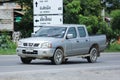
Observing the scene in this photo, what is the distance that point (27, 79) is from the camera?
13617 mm

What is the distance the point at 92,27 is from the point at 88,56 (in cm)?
1981

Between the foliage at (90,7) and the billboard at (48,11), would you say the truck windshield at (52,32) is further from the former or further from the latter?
the foliage at (90,7)

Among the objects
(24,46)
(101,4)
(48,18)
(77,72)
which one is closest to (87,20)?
(101,4)

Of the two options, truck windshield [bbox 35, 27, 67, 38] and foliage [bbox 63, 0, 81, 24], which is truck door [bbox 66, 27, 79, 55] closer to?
truck windshield [bbox 35, 27, 67, 38]

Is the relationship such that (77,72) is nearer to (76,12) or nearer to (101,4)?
(76,12)

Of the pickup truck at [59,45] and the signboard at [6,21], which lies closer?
the pickup truck at [59,45]

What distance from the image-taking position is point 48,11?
32875 millimetres

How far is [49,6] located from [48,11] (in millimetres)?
341

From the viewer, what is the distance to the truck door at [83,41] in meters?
23.3

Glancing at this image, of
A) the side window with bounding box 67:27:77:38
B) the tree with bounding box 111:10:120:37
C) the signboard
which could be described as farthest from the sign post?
the tree with bounding box 111:10:120:37

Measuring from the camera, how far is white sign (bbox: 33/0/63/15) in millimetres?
32688

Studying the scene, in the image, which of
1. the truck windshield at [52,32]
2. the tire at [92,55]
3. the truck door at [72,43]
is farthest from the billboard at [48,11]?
the truck windshield at [52,32]

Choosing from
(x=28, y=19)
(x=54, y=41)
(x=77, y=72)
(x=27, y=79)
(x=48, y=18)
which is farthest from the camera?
(x=28, y=19)

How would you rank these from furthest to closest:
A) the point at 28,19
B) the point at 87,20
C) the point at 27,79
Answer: the point at 28,19 → the point at 87,20 → the point at 27,79
